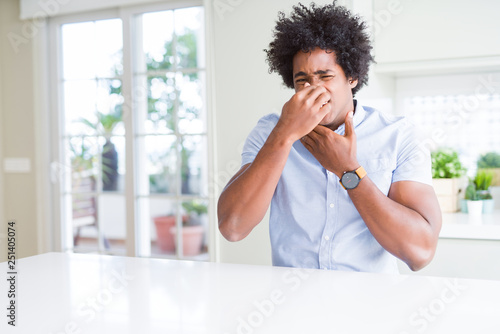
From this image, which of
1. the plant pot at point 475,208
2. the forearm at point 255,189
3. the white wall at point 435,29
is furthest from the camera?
the plant pot at point 475,208

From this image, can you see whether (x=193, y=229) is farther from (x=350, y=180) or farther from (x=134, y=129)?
(x=350, y=180)

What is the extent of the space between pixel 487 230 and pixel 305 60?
1.34 m

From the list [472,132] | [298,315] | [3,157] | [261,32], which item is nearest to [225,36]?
[261,32]

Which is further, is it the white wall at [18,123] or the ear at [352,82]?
the white wall at [18,123]

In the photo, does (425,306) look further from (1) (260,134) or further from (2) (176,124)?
(2) (176,124)

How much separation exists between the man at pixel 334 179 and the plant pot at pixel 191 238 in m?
4.76

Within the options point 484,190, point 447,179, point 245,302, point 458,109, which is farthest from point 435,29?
point 245,302

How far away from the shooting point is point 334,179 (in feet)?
4.54

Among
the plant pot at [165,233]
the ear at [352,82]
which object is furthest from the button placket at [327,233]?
the plant pot at [165,233]

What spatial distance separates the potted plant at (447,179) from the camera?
8.55ft

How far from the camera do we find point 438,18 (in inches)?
94.5

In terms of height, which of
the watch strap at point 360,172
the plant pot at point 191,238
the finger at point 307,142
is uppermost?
the finger at point 307,142

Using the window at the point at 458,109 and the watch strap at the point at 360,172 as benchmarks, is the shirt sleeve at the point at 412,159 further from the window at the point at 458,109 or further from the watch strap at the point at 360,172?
the window at the point at 458,109

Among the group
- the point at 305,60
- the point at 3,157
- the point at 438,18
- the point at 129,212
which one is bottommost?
the point at 129,212
